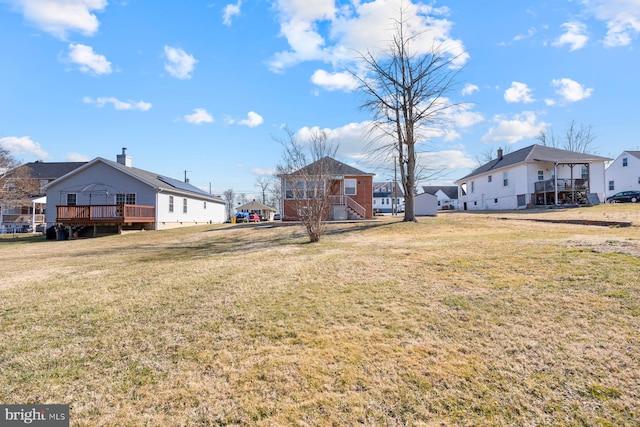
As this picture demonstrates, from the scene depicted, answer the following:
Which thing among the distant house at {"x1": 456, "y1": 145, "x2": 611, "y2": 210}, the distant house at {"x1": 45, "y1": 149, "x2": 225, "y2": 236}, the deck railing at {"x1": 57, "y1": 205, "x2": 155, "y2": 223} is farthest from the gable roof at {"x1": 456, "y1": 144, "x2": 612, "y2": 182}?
the deck railing at {"x1": 57, "y1": 205, "x2": 155, "y2": 223}

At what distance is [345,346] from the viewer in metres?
3.97

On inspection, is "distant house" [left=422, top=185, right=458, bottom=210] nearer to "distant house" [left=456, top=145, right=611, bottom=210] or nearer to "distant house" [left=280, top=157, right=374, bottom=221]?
"distant house" [left=456, top=145, right=611, bottom=210]

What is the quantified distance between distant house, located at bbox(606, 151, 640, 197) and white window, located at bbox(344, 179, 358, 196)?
35583 millimetres

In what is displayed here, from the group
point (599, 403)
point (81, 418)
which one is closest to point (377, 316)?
point (599, 403)

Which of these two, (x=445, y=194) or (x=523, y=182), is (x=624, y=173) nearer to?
(x=523, y=182)

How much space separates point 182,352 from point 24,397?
1.46 meters

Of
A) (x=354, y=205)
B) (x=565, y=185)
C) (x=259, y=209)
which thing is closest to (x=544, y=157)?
(x=565, y=185)

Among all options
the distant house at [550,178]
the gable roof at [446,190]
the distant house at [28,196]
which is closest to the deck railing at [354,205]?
the distant house at [550,178]

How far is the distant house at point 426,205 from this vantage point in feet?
88.8

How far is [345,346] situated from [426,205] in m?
25.0

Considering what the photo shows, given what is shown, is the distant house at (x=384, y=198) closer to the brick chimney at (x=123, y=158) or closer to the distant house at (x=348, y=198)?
the distant house at (x=348, y=198)

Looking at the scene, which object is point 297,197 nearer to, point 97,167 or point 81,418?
point 81,418

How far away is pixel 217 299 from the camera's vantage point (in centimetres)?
580

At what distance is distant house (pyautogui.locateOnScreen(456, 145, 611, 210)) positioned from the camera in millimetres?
28141
